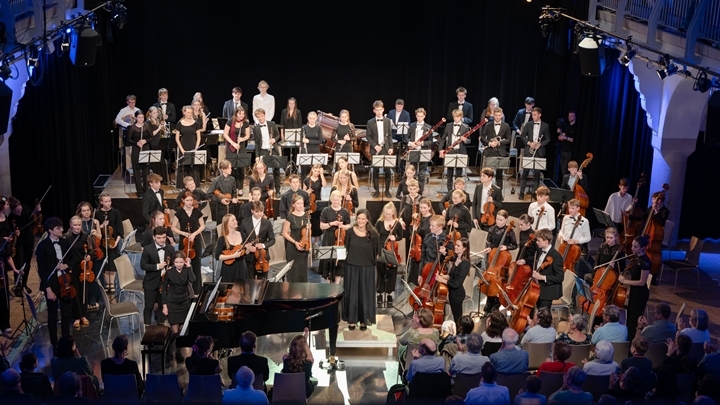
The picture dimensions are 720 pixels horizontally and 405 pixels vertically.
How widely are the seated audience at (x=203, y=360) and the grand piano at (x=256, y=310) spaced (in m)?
0.69

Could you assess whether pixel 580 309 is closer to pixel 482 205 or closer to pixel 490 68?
pixel 482 205

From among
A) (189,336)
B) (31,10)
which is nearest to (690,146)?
(189,336)

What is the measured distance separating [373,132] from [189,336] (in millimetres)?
6396

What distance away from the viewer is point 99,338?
10336 mm

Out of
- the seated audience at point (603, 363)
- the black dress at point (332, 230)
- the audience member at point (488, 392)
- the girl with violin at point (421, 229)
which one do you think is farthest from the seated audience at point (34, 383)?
the girl with violin at point (421, 229)

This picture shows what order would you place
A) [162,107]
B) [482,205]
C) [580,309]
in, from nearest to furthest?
1. [580,309]
2. [482,205]
3. [162,107]

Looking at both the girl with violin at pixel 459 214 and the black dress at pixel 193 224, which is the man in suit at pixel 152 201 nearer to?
the black dress at pixel 193 224

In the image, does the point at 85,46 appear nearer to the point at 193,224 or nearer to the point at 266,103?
the point at 193,224

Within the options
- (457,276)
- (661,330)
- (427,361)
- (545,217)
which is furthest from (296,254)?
(661,330)

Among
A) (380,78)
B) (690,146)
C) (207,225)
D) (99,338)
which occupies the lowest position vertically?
(99,338)

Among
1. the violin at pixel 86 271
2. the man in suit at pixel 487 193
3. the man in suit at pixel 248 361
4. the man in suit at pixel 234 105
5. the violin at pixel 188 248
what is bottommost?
the man in suit at pixel 248 361

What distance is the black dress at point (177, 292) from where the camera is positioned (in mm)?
9602

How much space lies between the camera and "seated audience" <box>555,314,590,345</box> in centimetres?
849

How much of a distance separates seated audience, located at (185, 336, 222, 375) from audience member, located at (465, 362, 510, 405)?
223cm
